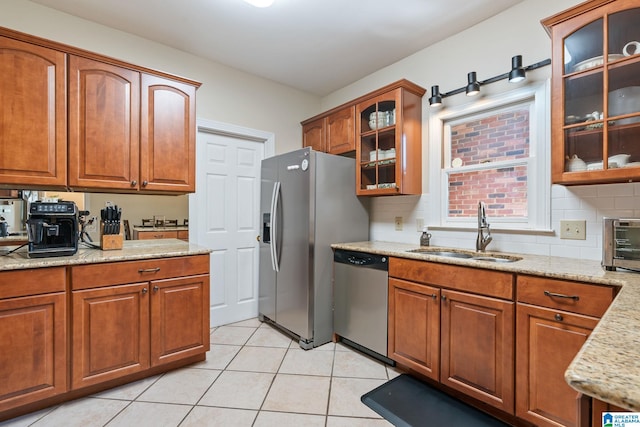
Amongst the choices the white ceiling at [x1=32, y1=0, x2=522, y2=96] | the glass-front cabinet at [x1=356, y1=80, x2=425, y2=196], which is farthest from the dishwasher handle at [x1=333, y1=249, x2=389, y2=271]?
the white ceiling at [x1=32, y1=0, x2=522, y2=96]

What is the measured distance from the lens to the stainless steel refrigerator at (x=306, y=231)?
259 cm

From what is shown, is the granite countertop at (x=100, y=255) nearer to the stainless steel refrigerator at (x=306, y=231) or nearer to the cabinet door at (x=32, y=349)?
the cabinet door at (x=32, y=349)

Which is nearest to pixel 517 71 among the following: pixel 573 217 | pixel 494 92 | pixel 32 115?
pixel 494 92

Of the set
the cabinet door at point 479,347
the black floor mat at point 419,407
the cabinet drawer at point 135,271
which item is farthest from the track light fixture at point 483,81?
the cabinet drawer at point 135,271

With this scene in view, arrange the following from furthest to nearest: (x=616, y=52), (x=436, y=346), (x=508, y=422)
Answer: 1. (x=436, y=346)
2. (x=508, y=422)
3. (x=616, y=52)

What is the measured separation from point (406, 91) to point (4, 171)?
2.83 m

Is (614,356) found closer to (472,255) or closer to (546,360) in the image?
(546,360)

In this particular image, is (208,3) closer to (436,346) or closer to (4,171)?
(4,171)

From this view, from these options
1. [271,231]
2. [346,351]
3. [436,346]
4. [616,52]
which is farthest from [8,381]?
[616,52]

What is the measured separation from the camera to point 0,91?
173 cm

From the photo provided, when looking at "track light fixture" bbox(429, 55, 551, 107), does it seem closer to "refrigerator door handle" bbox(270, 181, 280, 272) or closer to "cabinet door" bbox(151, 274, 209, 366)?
"refrigerator door handle" bbox(270, 181, 280, 272)

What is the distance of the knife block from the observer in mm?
2148

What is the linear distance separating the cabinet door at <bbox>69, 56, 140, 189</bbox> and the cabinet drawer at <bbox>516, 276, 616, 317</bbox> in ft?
8.38

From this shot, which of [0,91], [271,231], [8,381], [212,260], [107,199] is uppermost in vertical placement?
[0,91]
